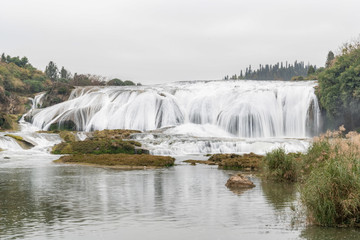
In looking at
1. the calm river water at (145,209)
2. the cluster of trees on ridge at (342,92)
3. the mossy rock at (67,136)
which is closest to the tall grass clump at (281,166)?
the calm river water at (145,209)

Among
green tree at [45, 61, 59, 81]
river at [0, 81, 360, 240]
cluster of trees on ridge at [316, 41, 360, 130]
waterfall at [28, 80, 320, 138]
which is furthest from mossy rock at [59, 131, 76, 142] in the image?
green tree at [45, 61, 59, 81]

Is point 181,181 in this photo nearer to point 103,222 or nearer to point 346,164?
point 103,222

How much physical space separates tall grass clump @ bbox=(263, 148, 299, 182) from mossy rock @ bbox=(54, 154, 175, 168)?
380 inches

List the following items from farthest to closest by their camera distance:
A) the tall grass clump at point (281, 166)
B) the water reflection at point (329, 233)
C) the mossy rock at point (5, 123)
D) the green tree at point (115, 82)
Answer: the green tree at point (115, 82) → the mossy rock at point (5, 123) → the tall grass clump at point (281, 166) → the water reflection at point (329, 233)

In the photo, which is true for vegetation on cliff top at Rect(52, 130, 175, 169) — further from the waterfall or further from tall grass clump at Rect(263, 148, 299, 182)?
the waterfall

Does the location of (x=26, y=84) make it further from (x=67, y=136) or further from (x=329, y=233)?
(x=329, y=233)

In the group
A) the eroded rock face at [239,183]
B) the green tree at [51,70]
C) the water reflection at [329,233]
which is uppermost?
the green tree at [51,70]

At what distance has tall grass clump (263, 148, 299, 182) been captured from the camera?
811 inches

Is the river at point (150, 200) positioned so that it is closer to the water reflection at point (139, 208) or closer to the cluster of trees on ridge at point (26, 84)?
the water reflection at point (139, 208)

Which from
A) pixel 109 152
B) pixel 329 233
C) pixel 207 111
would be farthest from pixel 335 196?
pixel 207 111

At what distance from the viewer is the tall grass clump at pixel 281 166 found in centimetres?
2059

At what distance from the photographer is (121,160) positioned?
30422mm

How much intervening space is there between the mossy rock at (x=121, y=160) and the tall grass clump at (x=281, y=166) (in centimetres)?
965

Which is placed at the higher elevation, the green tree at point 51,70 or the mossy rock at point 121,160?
the green tree at point 51,70
